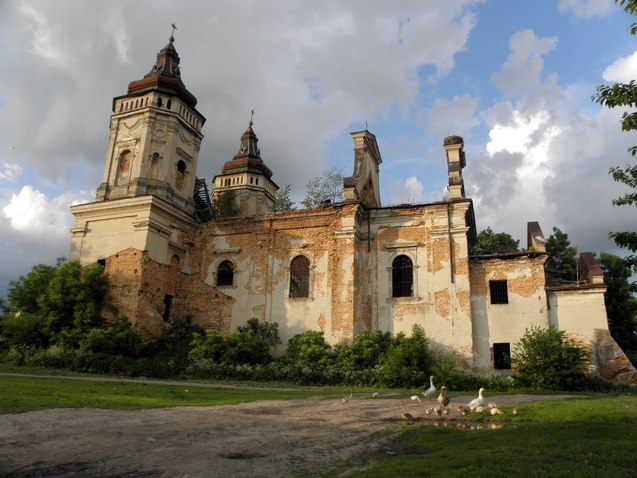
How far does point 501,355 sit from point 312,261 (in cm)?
982

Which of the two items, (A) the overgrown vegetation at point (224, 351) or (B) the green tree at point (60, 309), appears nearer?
(A) the overgrown vegetation at point (224, 351)

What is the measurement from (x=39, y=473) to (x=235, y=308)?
2085cm

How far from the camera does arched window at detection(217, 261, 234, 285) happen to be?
27.5 m

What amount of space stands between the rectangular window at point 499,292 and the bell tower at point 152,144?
16715 mm

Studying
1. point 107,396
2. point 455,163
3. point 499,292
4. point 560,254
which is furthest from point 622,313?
point 107,396

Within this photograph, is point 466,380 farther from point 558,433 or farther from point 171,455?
point 171,455

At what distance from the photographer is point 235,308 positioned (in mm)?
26484

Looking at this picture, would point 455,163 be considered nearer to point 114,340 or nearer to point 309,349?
point 309,349

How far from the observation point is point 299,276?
2634 centimetres

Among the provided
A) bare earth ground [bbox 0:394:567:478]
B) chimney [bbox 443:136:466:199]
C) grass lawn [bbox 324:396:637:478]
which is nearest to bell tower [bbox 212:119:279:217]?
chimney [bbox 443:136:466:199]

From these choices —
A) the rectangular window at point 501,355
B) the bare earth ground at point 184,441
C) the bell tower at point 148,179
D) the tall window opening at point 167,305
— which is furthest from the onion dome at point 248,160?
the bare earth ground at point 184,441

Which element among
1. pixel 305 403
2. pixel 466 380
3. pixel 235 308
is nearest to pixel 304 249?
pixel 235 308

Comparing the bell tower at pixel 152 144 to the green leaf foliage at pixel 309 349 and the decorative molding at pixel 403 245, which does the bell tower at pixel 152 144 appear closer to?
the green leaf foliage at pixel 309 349

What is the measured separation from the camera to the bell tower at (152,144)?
2750cm
